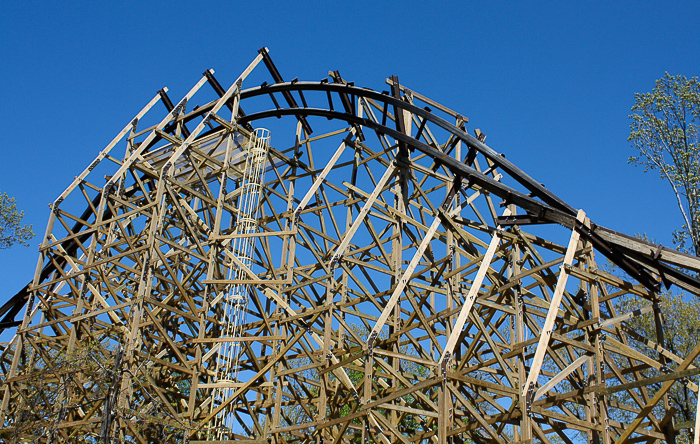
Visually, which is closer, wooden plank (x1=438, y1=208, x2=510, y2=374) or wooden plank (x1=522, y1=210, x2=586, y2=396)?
wooden plank (x1=522, y1=210, x2=586, y2=396)

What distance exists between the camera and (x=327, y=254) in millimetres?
17297

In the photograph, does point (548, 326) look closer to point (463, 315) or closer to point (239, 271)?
point (463, 315)

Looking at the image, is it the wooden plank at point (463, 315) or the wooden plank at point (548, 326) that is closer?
the wooden plank at point (548, 326)

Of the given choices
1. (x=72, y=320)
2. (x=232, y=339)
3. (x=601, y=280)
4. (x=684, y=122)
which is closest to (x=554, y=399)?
(x=601, y=280)

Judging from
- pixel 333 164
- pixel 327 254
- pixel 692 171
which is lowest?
pixel 327 254

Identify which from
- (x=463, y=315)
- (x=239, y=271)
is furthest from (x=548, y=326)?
(x=239, y=271)

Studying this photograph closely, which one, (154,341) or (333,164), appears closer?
(333,164)

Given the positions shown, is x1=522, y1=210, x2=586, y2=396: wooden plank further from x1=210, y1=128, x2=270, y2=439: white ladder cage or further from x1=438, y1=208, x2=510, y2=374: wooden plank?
x1=210, y1=128, x2=270, y2=439: white ladder cage

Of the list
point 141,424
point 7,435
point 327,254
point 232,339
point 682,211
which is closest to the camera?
point 141,424

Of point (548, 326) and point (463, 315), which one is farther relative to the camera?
point (463, 315)

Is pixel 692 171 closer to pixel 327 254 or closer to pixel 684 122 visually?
pixel 684 122

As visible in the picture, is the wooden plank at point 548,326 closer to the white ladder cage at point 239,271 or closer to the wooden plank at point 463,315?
the wooden plank at point 463,315

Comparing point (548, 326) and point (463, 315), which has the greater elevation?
point (463, 315)

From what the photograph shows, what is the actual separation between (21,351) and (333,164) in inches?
379
